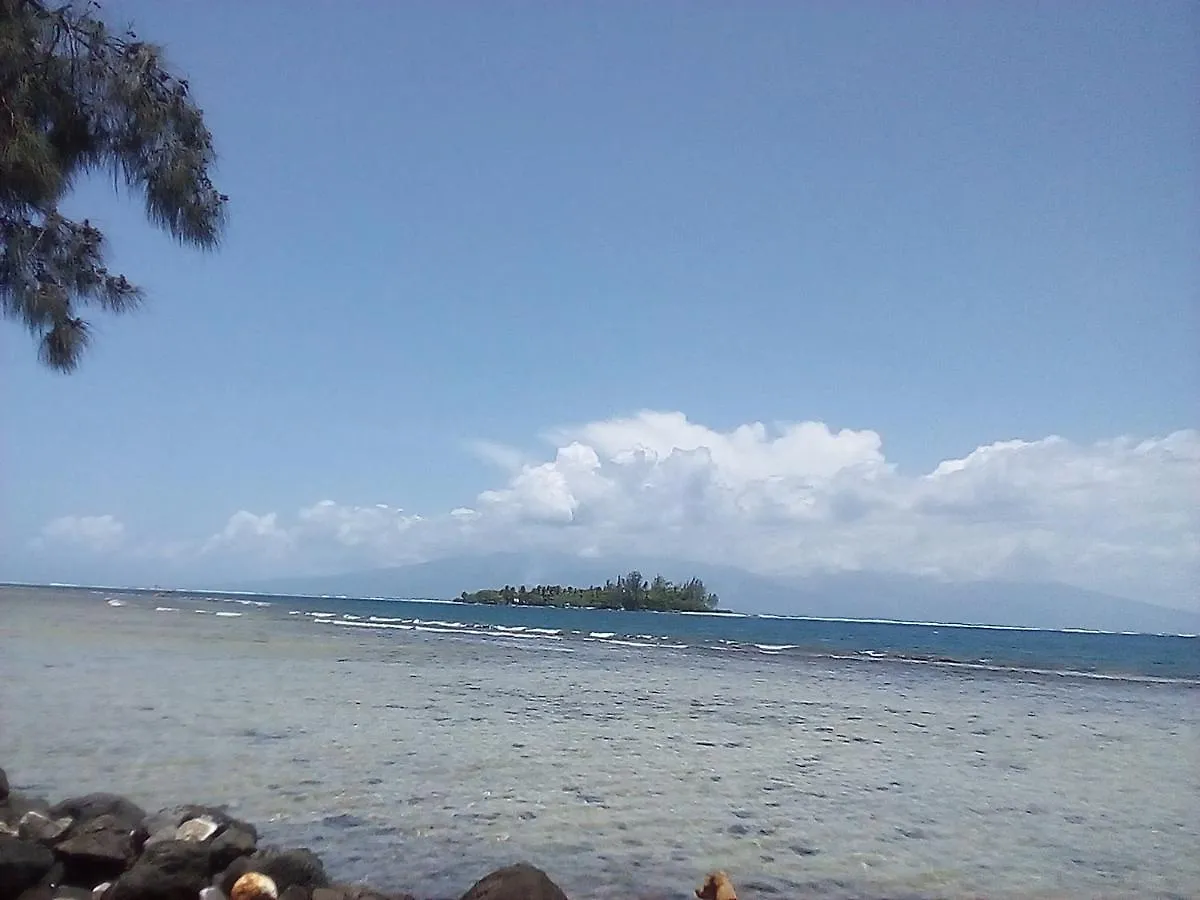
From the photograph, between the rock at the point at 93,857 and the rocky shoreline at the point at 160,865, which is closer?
the rocky shoreline at the point at 160,865

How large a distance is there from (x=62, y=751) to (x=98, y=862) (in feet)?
21.4

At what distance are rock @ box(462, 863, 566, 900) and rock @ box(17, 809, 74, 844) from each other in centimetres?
315

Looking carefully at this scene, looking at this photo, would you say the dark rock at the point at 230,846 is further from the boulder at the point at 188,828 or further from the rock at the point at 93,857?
the rock at the point at 93,857

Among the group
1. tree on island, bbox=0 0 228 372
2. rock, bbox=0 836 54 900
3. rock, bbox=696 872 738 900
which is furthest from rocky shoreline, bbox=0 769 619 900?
tree on island, bbox=0 0 228 372

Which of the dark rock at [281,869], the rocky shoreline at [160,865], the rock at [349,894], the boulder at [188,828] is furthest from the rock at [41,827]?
the rock at [349,894]

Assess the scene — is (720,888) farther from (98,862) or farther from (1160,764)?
(1160,764)

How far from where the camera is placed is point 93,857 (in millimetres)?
7164

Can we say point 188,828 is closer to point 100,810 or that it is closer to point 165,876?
point 165,876

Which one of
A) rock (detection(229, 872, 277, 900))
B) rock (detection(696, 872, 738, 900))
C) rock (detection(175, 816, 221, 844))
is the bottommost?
rock (detection(229, 872, 277, 900))

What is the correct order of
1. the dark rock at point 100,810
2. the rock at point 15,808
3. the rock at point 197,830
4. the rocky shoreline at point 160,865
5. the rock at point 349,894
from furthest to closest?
the dark rock at point 100,810, the rock at point 15,808, the rock at point 197,830, the rock at point 349,894, the rocky shoreline at point 160,865

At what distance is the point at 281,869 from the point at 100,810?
6.59 ft

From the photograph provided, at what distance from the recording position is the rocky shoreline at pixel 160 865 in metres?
Answer: 6.58

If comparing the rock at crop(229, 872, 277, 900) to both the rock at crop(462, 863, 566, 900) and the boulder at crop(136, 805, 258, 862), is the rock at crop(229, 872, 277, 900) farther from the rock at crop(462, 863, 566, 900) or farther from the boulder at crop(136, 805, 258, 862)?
the rock at crop(462, 863, 566, 900)

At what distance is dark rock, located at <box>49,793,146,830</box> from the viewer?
8.00m
